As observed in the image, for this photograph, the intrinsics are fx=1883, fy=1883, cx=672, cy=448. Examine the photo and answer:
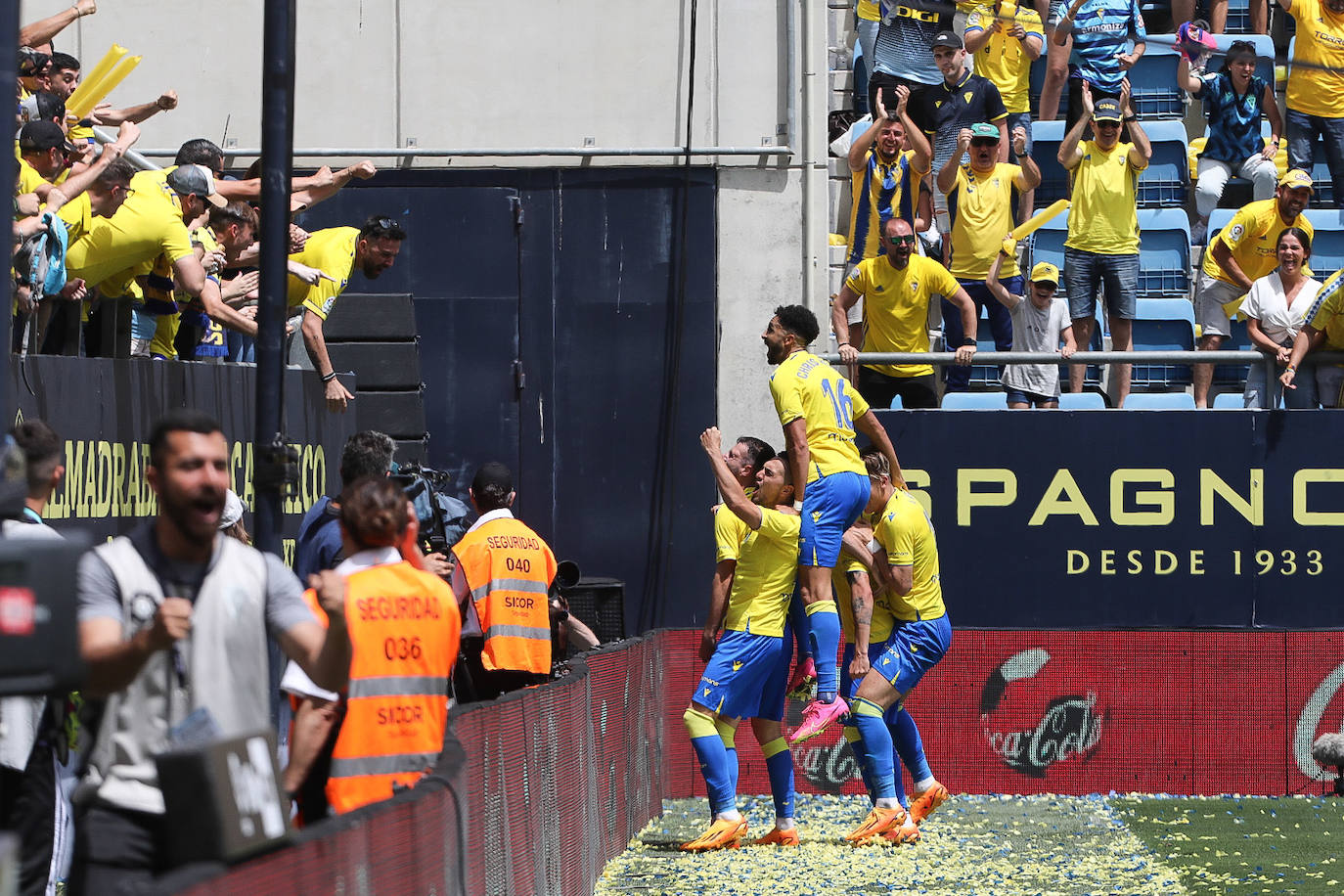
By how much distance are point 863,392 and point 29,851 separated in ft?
30.3

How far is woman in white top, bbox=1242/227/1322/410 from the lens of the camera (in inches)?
536

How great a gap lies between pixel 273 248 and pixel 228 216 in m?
4.12

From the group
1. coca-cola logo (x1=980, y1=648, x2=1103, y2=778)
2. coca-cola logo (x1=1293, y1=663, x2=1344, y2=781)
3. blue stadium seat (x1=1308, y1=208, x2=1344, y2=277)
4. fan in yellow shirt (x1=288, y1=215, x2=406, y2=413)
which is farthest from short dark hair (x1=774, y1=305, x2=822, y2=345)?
A: blue stadium seat (x1=1308, y1=208, x2=1344, y2=277)

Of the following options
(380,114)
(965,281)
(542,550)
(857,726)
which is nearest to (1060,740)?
(857,726)

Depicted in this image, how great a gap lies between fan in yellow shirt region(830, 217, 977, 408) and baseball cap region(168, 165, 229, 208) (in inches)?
204

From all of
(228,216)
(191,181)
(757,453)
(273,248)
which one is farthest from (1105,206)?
(273,248)

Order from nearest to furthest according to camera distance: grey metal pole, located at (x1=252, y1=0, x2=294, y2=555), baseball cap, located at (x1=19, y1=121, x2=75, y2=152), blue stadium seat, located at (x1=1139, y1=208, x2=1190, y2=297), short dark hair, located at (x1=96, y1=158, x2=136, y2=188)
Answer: grey metal pole, located at (x1=252, y1=0, x2=294, y2=555) → baseball cap, located at (x1=19, y1=121, x2=75, y2=152) → short dark hair, located at (x1=96, y1=158, x2=136, y2=188) → blue stadium seat, located at (x1=1139, y1=208, x2=1190, y2=297)

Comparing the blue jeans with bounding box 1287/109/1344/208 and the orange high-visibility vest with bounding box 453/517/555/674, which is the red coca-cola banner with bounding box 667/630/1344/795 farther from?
the blue jeans with bounding box 1287/109/1344/208

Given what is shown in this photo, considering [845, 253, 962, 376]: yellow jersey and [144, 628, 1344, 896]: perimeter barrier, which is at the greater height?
[845, 253, 962, 376]: yellow jersey

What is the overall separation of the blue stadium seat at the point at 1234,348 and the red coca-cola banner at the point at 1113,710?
2759 mm

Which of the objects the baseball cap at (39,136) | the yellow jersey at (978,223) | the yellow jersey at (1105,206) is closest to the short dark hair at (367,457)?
the baseball cap at (39,136)

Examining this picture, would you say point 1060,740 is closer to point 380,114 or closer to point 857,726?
point 857,726

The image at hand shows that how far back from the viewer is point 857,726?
11.0 metres

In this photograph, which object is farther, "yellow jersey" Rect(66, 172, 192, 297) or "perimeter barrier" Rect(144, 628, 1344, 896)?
"perimeter barrier" Rect(144, 628, 1344, 896)
